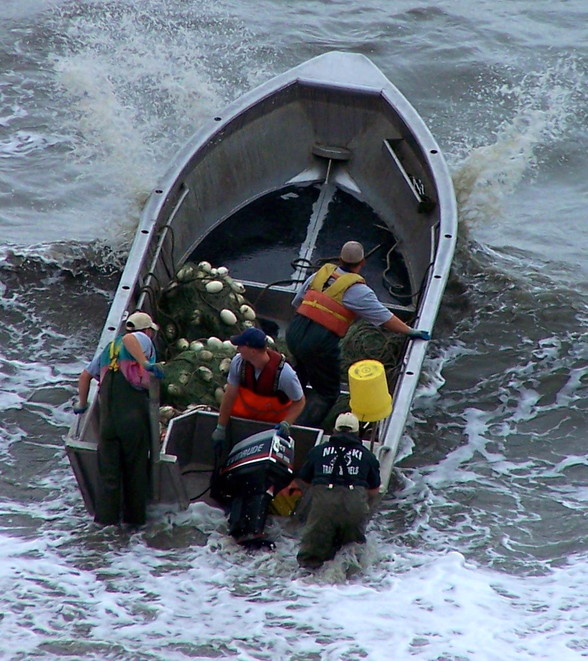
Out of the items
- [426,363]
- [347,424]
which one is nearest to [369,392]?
[347,424]

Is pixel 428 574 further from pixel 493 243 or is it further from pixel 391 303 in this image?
pixel 493 243

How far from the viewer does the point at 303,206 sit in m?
9.31

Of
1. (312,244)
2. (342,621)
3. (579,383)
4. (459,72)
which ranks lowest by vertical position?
(342,621)

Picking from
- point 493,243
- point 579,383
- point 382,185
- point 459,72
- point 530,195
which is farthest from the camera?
point 459,72

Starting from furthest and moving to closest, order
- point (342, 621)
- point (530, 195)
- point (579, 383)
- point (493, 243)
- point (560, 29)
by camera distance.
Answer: point (560, 29), point (530, 195), point (493, 243), point (579, 383), point (342, 621)

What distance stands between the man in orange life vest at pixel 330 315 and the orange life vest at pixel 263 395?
451mm

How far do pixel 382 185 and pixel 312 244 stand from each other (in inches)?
35.0

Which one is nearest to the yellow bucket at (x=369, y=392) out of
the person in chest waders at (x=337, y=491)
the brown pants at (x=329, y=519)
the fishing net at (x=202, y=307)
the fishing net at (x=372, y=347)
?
the person in chest waders at (x=337, y=491)

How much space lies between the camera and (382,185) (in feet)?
30.5

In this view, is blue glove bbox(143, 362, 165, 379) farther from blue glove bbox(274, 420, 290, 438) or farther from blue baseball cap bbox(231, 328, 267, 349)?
blue glove bbox(274, 420, 290, 438)

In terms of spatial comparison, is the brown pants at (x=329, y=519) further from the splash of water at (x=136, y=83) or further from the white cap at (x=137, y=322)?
the splash of water at (x=136, y=83)

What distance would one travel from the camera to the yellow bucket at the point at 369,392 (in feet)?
20.2

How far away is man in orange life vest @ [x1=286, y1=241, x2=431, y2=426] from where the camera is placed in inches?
261

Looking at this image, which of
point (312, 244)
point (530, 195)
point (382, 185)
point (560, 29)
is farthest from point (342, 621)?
point (560, 29)
